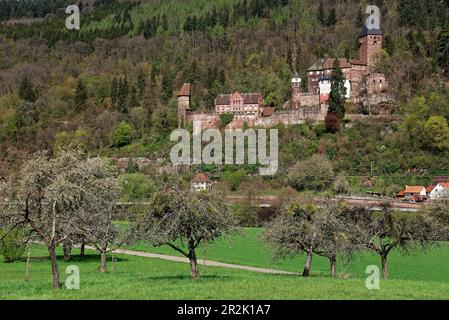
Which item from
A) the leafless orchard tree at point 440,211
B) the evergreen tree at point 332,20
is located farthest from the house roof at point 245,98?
the evergreen tree at point 332,20

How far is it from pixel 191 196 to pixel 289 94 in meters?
81.0

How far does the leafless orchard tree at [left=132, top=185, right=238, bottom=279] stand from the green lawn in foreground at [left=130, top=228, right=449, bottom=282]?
831 cm

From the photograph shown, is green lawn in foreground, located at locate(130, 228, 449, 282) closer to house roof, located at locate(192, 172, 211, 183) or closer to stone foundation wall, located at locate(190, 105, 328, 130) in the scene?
house roof, located at locate(192, 172, 211, 183)

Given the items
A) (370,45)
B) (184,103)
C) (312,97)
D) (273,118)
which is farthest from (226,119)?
(370,45)

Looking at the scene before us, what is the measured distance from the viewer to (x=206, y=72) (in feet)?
397

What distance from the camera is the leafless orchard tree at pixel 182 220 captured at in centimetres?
2431

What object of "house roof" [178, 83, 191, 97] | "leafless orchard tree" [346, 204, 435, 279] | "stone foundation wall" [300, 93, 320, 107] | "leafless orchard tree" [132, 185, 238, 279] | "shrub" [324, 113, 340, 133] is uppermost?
"house roof" [178, 83, 191, 97]

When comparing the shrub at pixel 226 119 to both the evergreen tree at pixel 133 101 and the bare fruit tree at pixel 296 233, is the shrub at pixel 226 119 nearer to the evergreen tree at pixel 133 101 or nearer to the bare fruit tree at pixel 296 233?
the evergreen tree at pixel 133 101

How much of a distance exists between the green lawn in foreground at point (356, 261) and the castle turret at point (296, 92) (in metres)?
43.0

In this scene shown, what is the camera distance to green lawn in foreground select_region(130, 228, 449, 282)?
37.2m

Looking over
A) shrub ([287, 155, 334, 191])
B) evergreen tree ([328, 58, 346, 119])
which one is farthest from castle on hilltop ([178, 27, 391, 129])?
shrub ([287, 155, 334, 191])

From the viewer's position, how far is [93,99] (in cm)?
12588

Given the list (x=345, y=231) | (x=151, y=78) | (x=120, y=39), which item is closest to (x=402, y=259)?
(x=345, y=231)

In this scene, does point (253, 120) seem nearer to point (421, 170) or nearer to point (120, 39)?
point (421, 170)
